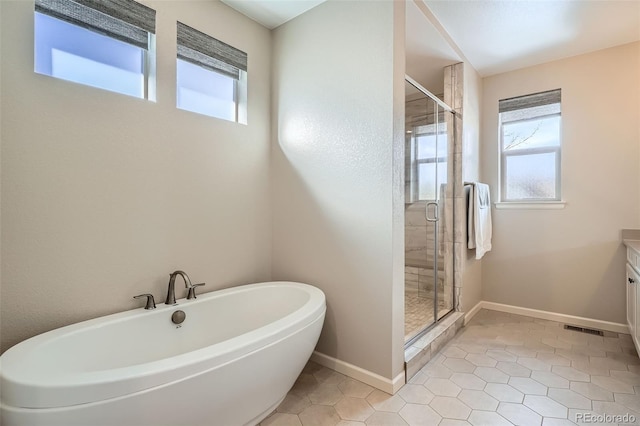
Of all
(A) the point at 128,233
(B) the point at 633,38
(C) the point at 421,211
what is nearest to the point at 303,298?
(A) the point at 128,233

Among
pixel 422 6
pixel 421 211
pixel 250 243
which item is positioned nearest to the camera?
pixel 422 6

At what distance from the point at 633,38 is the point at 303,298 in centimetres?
362

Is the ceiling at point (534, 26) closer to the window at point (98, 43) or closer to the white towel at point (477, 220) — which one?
the white towel at point (477, 220)

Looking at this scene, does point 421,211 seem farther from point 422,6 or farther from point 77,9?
point 77,9

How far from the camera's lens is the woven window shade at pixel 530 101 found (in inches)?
119

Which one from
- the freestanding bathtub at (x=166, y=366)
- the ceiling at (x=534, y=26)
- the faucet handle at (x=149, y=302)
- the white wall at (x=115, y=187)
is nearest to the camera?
the freestanding bathtub at (x=166, y=366)

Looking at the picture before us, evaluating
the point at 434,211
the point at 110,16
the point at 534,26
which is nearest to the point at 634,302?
the point at 434,211

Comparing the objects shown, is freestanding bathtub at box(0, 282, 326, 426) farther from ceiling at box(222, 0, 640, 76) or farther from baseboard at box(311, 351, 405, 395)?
ceiling at box(222, 0, 640, 76)

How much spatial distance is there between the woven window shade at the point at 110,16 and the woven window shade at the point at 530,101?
3458 millimetres

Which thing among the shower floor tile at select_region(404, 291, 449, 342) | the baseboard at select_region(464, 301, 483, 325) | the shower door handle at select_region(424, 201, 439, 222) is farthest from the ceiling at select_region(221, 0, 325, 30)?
the baseboard at select_region(464, 301, 483, 325)

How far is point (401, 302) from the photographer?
6.46ft

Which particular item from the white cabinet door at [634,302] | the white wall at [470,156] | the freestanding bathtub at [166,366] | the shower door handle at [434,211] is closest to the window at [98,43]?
the freestanding bathtub at [166,366]

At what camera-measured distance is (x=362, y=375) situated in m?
1.98

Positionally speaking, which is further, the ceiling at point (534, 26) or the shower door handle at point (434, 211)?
the shower door handle at point (434, 211)
